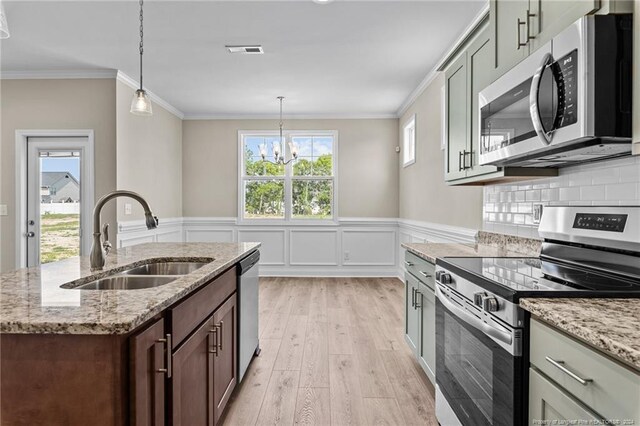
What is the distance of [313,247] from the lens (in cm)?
643

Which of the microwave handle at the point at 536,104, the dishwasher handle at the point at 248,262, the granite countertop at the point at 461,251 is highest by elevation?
the microwave handle at the point at 536,104

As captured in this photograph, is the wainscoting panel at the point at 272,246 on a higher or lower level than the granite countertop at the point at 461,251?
lower

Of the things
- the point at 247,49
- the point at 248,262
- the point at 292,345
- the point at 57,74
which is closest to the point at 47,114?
the point at 57,74

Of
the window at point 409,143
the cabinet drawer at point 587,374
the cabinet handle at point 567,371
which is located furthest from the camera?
the window at point 409,143

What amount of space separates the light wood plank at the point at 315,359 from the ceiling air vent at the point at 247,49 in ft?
8.85

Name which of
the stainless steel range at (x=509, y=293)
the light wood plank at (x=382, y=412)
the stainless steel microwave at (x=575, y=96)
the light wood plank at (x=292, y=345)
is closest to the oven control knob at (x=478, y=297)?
the stainless steel range at (x=509, y=293)

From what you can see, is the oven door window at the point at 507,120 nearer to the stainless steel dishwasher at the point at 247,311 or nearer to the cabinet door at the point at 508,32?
the cabinet door at the point at 508,32

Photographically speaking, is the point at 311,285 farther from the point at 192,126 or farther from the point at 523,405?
the point at 523,405

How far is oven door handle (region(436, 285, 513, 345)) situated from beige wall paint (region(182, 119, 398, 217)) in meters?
4.46

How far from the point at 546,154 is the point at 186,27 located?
290 cm

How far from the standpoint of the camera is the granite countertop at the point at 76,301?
1011 mm

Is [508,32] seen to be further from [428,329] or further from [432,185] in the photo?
[432,185]

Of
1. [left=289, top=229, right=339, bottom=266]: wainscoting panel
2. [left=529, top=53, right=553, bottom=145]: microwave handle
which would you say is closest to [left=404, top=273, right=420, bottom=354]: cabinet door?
[left=529, top=53, right=553, bottom=145]: microwave handle

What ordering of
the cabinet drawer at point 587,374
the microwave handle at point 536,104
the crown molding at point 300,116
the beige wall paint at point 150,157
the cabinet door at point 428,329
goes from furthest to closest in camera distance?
the crown molding at point 300,116 → the beige wall paint at point 150,157 → the cabinet door at point 428,329 → the microwave handle at point 536,104 → the cabinet drawer at point 587,374
